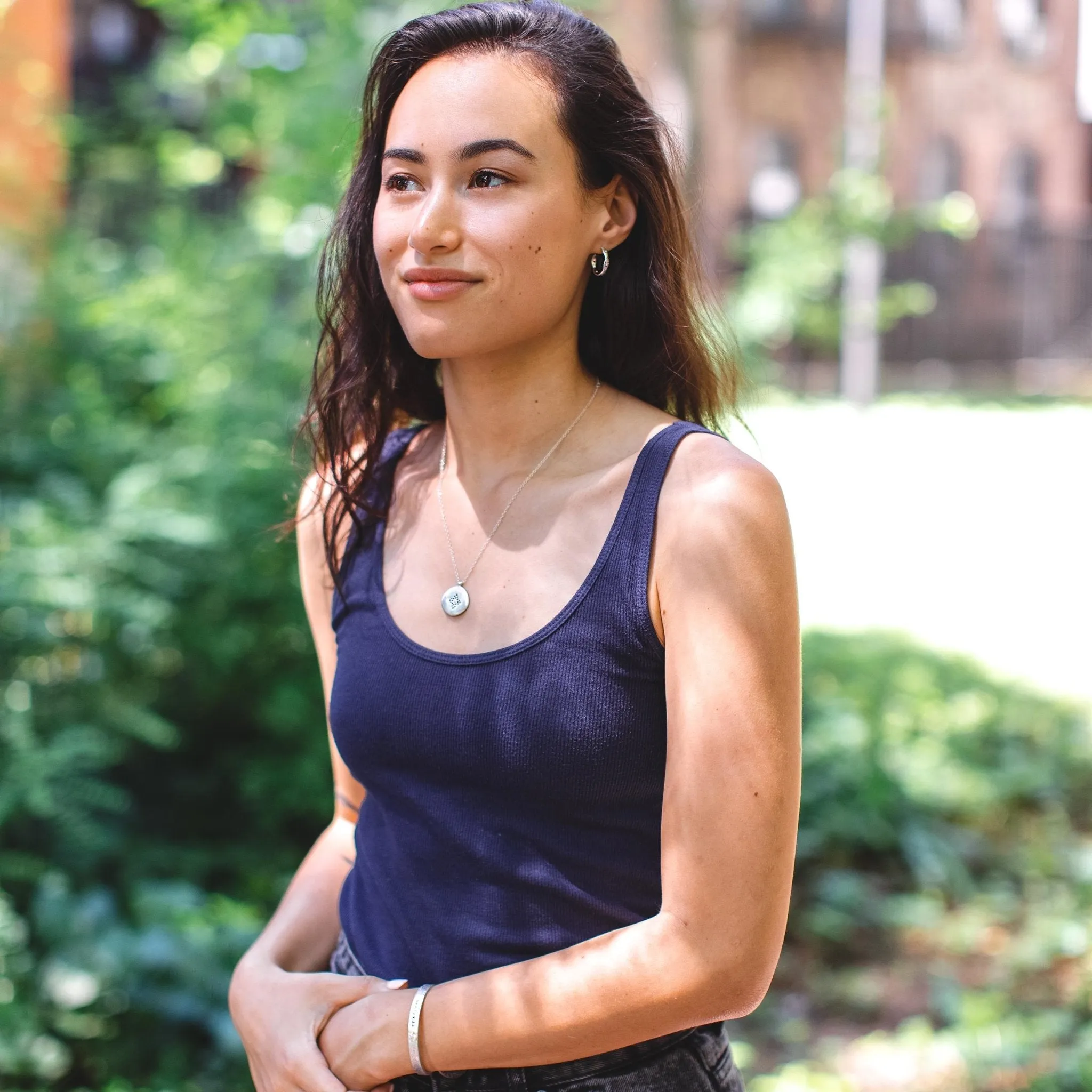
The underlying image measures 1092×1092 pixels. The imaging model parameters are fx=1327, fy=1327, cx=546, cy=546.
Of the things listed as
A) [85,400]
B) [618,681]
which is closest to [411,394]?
[618,681]

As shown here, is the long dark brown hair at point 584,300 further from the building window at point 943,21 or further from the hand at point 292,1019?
the building window at point 943,21

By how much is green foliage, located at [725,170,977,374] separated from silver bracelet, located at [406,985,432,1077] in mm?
4381

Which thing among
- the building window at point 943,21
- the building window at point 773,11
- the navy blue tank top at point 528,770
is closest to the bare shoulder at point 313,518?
the navy blue tank top at point 528,770

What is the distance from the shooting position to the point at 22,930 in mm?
3414

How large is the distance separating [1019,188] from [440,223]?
83.4 feet

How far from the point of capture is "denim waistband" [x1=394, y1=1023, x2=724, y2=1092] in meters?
1.51

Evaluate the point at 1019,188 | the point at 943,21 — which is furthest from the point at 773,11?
the point at 1019,188

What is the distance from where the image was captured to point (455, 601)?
162 centimetres

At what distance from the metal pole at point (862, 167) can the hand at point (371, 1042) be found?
223 inches

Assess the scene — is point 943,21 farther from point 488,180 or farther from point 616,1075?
point 616,1075

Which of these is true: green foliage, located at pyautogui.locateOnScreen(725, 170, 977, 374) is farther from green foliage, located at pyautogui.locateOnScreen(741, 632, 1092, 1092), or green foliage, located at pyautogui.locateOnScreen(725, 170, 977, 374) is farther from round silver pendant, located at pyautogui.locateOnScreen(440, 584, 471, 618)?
round silver pendant, located at pyautogui.locateOnScreen(440, 584, 471, 618)

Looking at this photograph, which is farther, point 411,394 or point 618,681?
point 411,394

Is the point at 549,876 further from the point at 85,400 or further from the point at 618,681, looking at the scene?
the point at 85,400

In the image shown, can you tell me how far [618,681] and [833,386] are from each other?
1800cm
